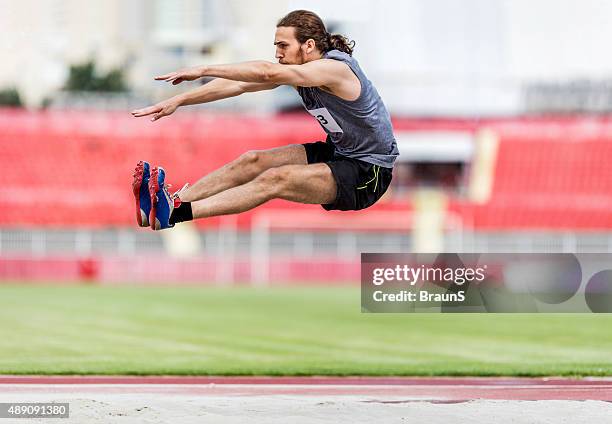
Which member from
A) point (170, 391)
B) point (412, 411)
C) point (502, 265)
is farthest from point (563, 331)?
point (412, 411)

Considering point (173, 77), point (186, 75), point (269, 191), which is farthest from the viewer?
point (269, 191)

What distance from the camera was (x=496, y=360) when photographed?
1875cm

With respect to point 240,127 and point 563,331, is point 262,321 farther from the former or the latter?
point 240,127

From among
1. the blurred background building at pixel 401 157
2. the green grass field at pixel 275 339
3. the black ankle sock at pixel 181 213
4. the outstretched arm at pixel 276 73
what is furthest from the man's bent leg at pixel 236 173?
the blurred background building at pixel 401 157

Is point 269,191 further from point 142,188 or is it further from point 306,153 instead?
point 142,188

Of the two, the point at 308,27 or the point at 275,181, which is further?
the point at 275,181

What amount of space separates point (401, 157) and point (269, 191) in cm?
4115

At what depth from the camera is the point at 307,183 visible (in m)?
10.2

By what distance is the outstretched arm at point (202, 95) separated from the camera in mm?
9531

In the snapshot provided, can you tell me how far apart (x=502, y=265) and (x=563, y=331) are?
3666 mm

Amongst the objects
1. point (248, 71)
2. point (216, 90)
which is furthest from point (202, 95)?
Answer: point (248, 71)

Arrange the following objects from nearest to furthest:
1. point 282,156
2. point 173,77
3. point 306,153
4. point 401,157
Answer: point 173,77 < point 282,156 < point 306,153 < point 401,157

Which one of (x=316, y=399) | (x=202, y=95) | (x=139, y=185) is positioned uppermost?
(x=202, y=95)

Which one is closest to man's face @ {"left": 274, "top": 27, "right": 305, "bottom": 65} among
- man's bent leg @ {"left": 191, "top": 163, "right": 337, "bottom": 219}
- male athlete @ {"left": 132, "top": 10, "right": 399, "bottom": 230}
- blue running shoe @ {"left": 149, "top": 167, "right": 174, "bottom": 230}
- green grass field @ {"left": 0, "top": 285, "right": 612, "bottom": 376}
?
male athlete @ {"left": 132, "top": 10, "right": 399, "bottom": 230}
